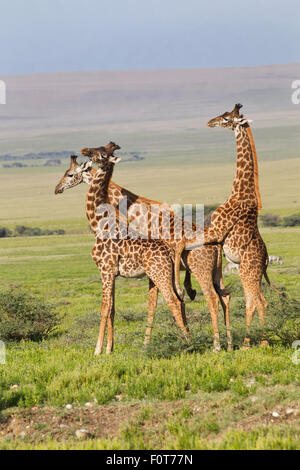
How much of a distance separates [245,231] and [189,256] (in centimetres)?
103

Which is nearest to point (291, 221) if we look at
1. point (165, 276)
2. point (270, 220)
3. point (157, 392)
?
point (270, 220)

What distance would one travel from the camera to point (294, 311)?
1063cm

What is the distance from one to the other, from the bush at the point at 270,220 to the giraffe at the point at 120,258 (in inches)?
2439

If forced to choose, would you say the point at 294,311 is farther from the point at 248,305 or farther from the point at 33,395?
the point at 33,395

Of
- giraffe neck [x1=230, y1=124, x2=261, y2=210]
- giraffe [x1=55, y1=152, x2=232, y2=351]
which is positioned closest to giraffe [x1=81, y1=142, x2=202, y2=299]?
giraffe [x1=55, y1=152, x2=232, y2=351]

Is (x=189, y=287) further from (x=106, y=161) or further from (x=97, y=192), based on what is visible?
(x=106, y=161)

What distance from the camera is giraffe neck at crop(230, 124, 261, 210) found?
428 inches

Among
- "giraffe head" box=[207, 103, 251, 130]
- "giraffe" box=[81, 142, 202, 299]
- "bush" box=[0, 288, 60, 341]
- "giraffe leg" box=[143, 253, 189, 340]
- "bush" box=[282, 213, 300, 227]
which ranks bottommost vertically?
"bush" box=[0, 288, 60, 341]

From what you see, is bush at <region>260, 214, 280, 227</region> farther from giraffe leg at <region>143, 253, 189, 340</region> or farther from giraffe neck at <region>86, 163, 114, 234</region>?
giraffe leg at <region>143, 253, 189, 340</region>

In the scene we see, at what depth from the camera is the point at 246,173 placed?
10.9 m

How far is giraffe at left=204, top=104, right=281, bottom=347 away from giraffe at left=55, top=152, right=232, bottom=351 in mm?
264

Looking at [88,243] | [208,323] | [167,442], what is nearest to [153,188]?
[88,243]

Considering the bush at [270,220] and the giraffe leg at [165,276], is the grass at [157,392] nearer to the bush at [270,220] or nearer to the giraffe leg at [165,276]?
the giraffe leg at [165,276]

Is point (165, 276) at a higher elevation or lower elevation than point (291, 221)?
higher
